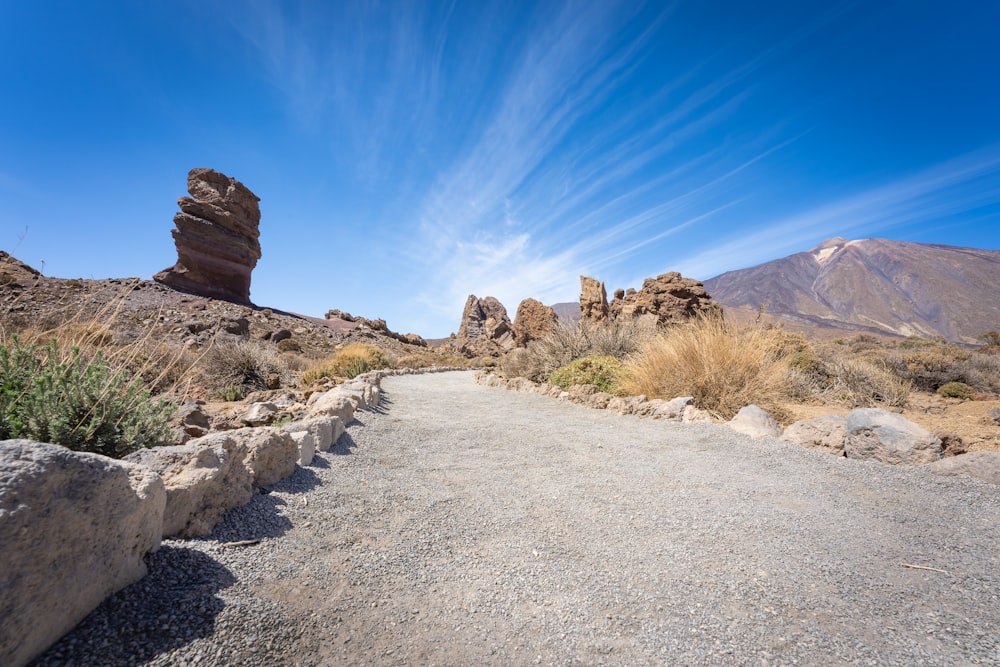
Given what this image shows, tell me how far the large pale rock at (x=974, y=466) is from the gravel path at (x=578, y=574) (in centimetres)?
14

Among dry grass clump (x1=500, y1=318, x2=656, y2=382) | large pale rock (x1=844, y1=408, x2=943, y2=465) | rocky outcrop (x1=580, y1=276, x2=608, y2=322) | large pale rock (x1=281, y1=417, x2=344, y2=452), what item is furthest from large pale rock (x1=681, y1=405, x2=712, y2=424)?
rocky outcrop (x1=580, y1=276, x2=608, y2=322)

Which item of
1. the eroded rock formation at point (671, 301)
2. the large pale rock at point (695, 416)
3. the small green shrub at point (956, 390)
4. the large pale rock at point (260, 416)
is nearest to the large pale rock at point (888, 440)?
the large pale rock at point (695, 416)

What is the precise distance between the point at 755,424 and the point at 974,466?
152 centimetres

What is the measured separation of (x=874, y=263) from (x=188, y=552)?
164653 millimetres

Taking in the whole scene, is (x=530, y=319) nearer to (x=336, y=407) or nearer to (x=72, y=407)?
(x=336, y=407)

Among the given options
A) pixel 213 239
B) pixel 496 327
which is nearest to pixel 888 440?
pixel 496 327

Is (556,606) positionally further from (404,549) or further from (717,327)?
(717,327)

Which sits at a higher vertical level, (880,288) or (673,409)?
(880,288)

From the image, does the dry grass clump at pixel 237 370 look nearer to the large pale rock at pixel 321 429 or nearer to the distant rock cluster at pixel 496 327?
the large pale rock at pixel 321 429

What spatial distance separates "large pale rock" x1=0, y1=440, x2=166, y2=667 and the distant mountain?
66.5 metres

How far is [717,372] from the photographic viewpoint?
5.21m

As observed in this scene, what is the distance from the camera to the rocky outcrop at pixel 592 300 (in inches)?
538

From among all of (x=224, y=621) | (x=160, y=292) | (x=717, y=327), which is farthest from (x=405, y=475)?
(x=160, y=292)

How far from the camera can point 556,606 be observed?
157 centimetres
